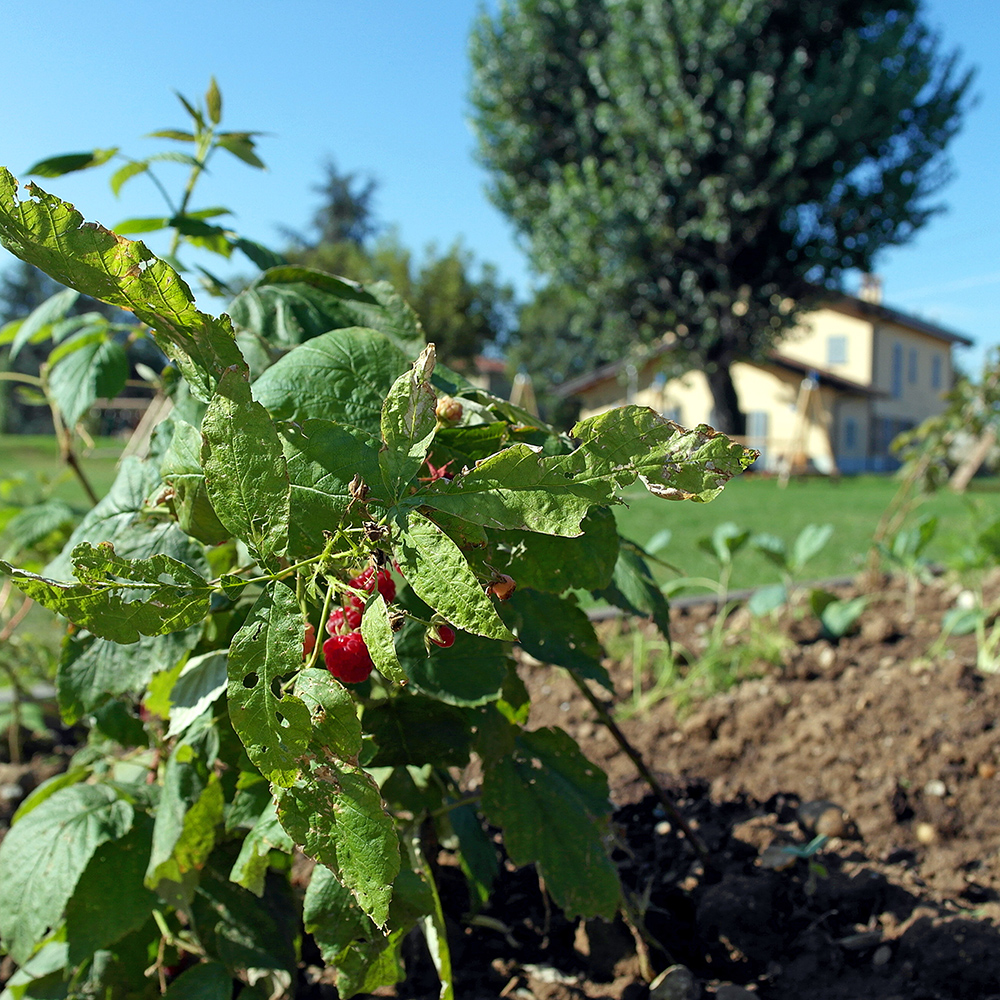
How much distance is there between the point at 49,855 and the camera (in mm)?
1139

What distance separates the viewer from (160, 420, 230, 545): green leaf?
839 millimetres

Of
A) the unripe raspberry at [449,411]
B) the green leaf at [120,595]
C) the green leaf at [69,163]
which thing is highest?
the green leaf at [69,163]

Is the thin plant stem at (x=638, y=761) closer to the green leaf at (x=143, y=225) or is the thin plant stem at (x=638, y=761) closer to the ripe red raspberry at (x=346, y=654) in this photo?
the ripe red raspberry at (x=346, y=654)

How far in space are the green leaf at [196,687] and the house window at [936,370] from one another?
3145 centimetres

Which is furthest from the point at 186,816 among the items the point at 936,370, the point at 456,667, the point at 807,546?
the point at 936,370

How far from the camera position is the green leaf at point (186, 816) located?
1.08 m

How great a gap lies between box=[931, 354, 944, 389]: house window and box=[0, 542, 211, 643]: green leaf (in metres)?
31.7

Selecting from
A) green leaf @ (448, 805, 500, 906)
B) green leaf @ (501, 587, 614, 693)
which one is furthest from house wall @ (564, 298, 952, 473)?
green leaf @ (501, 587, 614, 693)

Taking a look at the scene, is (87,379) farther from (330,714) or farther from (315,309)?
(330,714)

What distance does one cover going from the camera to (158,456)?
113 centimetres

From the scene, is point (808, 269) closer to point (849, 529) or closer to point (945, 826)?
point (849, 529)

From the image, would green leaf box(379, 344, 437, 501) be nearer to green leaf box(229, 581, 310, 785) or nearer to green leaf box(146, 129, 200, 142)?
green leaf box(229, 581, 310, 785)

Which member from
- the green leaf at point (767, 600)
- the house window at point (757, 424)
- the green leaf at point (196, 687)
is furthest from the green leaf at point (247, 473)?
the house window at point (757, 424)

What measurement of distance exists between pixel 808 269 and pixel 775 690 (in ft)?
60.5
